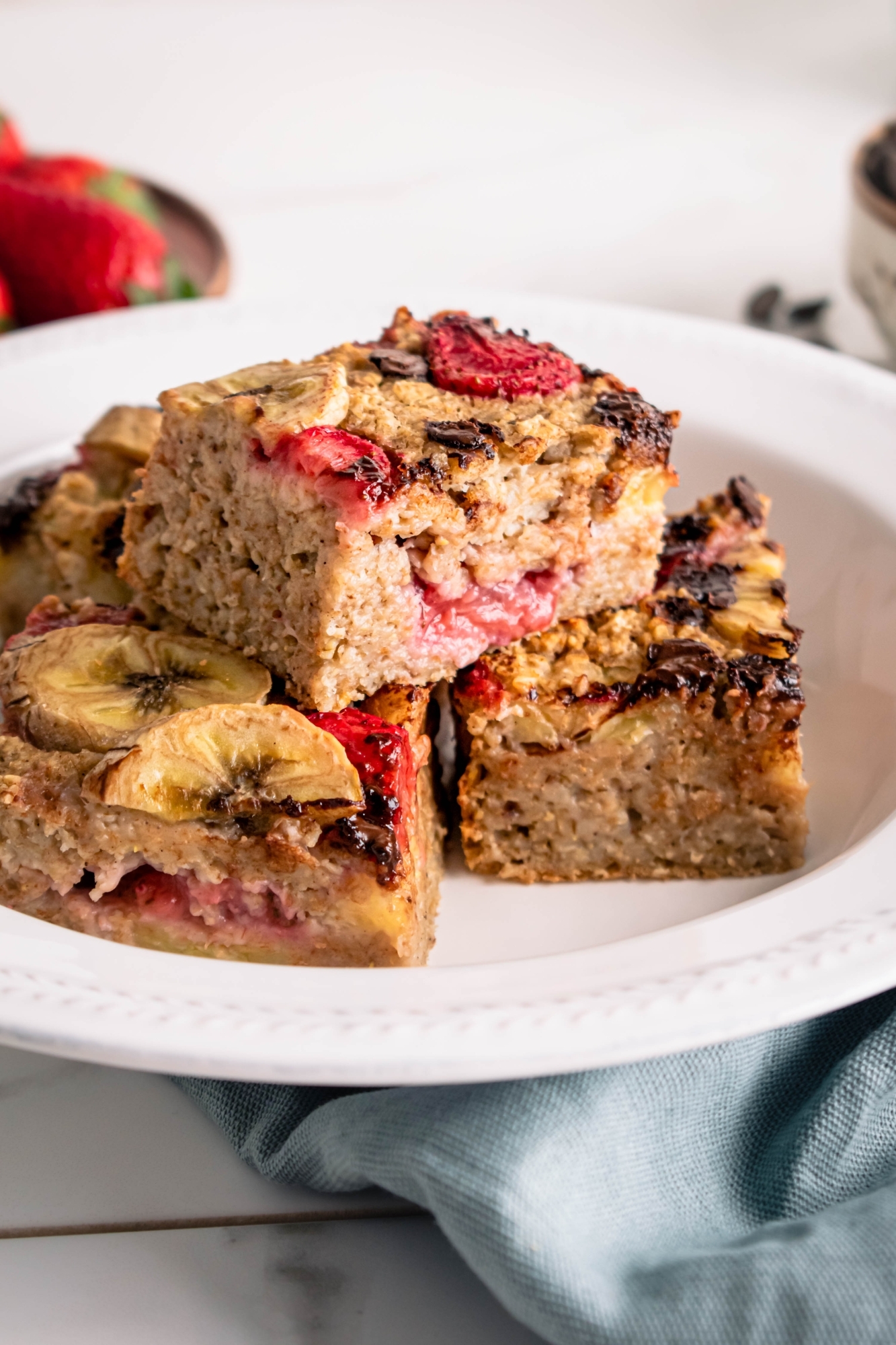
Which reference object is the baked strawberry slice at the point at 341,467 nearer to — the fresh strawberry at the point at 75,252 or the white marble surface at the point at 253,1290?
the white marble surface at the point at 253,1290

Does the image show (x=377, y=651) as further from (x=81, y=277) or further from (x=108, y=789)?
(x=81, y=277)

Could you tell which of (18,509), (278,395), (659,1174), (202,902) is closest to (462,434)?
(278,395)

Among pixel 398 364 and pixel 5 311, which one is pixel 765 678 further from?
pixel 5 311

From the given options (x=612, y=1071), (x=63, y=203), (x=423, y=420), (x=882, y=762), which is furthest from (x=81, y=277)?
(x=612, y=1071)

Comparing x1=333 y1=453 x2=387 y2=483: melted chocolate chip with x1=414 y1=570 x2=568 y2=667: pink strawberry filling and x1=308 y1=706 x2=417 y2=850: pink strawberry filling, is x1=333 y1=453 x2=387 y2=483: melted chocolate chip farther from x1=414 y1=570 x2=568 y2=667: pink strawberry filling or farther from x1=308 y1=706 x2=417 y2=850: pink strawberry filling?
x1=308 y1=706 x2=417 y2=850: pink strawberry filling

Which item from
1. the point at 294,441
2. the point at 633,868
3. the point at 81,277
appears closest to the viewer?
the point at 294,441

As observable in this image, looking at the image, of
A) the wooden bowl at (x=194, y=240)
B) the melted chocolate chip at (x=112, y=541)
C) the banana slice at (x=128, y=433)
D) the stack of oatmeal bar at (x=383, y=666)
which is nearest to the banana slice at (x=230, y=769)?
the stack of oatmeal bar at (x=383, y=666)

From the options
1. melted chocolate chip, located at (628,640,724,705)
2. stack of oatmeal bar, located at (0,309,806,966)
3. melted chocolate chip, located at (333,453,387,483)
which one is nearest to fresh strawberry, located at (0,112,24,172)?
stack of oatmeal bar, located at (0,309,806,966)
